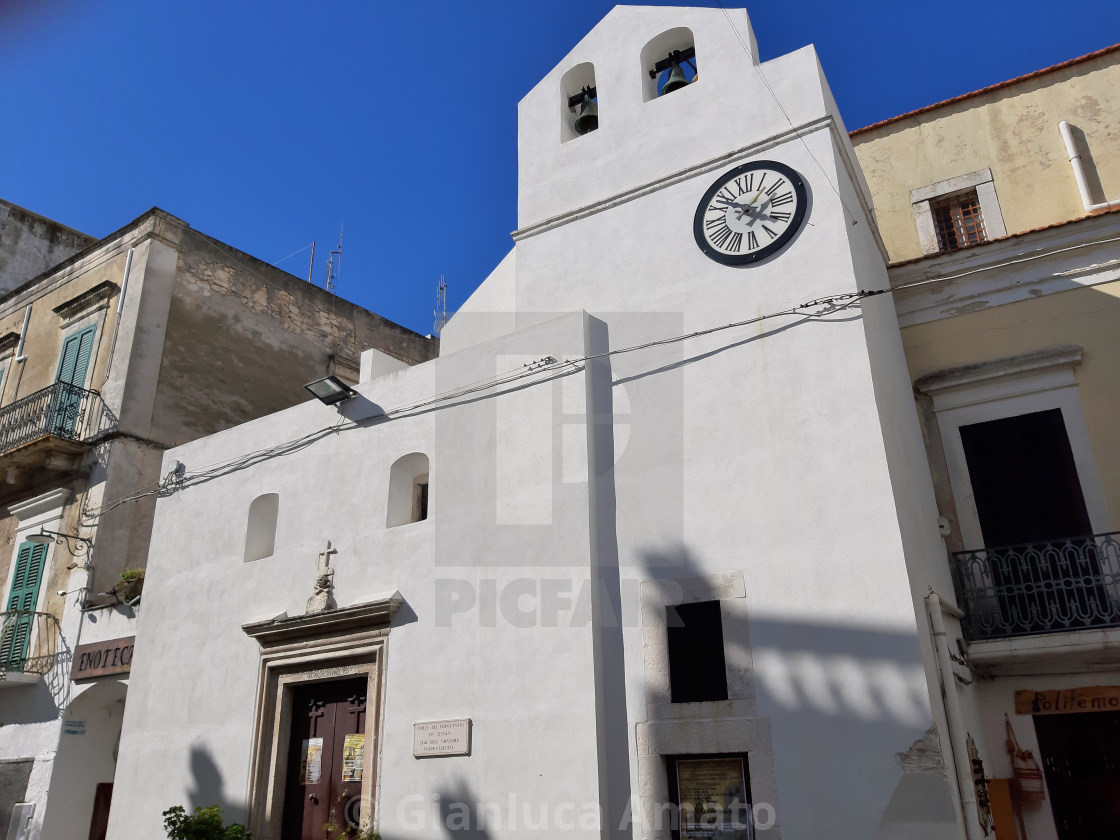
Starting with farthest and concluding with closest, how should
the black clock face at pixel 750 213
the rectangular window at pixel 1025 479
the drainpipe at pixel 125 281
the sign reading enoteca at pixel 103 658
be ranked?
the drainpipe at pixel 125 281 < the sign reading enoteca at pixel 103 658 < the rectangular window at pixel 1025 479 < the black clock face at pixel 750 213

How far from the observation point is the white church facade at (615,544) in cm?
738

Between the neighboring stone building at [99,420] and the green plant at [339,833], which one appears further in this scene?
the neighboring stone building at [99,420]

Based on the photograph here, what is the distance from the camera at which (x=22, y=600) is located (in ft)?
46.3

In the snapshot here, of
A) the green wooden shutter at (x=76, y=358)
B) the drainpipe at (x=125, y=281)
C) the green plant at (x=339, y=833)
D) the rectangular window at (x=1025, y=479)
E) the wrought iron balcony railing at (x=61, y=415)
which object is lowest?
the green plant at (x=339, y=833)

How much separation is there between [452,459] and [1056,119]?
32.0 feet

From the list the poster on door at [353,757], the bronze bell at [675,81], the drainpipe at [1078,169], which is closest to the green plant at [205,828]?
the poster on door at [353,757]

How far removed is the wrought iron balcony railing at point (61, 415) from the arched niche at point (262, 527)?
4.21m

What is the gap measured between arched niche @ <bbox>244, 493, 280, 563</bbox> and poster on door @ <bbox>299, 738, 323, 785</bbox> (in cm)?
236

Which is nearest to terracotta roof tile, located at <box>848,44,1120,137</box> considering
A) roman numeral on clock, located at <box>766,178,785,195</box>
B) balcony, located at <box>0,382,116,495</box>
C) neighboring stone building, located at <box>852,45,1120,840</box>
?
neighboring stone building, located at <box>852,45,1120,840</box>

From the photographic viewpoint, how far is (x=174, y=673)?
433 inches

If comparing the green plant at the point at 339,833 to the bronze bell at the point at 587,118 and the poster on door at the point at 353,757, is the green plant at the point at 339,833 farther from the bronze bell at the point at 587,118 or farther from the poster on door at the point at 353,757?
the bronze bell at the point at 587,118

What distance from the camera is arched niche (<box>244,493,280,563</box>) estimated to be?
36.7 feet

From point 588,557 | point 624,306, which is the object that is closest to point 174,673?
point 588,557

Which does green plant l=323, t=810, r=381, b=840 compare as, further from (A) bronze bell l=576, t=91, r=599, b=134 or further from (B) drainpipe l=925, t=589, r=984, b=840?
(A) bronze bell l=576, t=91, r=599, b=134
